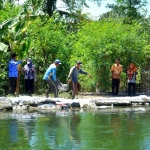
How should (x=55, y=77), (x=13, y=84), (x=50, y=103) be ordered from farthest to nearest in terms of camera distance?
(x=13, y=84) < (x=55, y=77) < (x=50, y=103)

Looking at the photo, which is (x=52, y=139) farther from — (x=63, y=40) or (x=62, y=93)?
(x=63, y=40)

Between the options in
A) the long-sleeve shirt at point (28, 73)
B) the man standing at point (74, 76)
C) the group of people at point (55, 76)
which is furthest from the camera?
the long-sleeve shirt at point (28, 73)

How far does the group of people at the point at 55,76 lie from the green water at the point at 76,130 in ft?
7.77

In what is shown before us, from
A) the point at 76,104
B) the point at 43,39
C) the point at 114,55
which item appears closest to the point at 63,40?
the point at 43,39

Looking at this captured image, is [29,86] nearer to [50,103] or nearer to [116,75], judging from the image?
[50,103]

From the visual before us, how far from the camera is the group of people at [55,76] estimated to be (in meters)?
17.7

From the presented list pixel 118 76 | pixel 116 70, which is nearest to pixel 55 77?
pixel 116 70

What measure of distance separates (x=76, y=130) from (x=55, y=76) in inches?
240

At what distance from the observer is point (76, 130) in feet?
38.3

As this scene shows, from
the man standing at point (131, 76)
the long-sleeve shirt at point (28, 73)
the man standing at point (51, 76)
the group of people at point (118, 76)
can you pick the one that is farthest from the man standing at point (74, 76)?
the man standing at point (131, 76)

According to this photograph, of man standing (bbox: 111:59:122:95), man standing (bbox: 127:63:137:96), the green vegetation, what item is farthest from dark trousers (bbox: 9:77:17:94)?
man standing (bbox: 127:63:137:96)

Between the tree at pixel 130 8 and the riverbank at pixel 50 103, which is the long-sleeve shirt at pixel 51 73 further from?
the tree at pixel 130 8

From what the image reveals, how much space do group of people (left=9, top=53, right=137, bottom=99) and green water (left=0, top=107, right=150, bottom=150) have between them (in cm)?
237

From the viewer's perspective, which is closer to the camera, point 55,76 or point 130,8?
point 55,76
